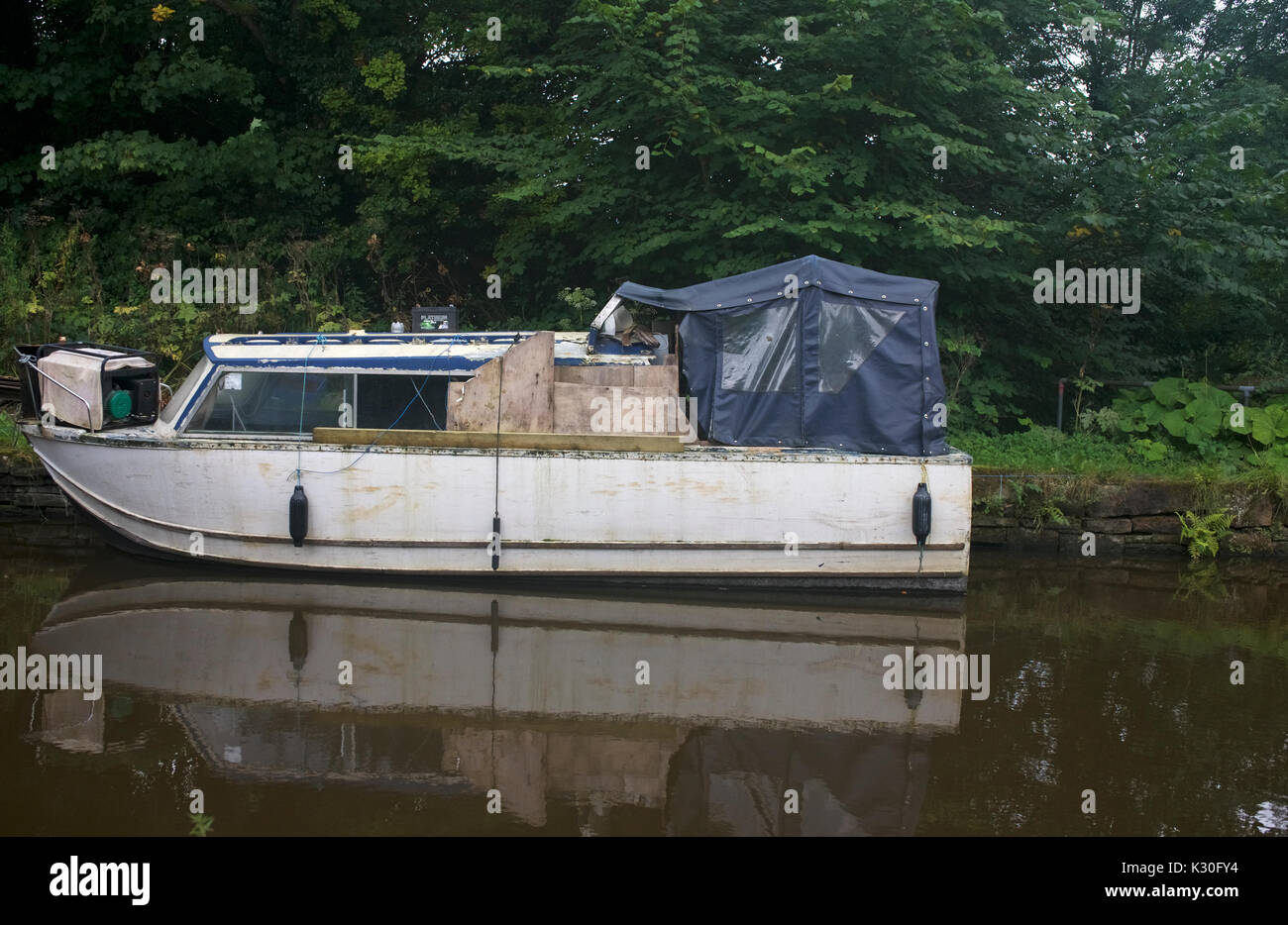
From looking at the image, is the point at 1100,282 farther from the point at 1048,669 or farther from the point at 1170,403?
the point at 1048,669

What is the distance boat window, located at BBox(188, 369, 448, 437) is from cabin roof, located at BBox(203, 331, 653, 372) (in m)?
0.11

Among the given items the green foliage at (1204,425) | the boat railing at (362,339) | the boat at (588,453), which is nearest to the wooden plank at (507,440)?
the boat at (588,453)

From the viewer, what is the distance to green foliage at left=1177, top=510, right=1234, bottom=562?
11148mm

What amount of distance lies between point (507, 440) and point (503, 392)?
441mm

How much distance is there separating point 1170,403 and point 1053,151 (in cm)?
330

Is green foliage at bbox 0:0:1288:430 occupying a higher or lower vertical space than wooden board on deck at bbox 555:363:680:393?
higher

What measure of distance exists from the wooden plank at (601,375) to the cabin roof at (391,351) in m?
0.20

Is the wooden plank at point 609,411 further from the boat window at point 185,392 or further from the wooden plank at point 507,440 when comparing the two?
the boat window at point 185,392

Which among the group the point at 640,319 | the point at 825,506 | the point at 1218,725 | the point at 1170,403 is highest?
the point at 640,319

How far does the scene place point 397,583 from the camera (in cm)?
959

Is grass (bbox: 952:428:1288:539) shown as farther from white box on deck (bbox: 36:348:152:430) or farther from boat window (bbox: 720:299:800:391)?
white box on deck (bbox: 36:348:152:430)

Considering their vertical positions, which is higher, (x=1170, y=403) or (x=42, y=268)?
(x=42, y=268)

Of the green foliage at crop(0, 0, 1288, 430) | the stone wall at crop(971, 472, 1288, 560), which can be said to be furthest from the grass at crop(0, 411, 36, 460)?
the stone wall at crop(971, 472, 1288, 560)

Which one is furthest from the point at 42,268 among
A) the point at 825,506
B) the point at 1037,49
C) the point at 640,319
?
the point at 1037,49
